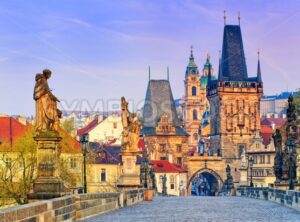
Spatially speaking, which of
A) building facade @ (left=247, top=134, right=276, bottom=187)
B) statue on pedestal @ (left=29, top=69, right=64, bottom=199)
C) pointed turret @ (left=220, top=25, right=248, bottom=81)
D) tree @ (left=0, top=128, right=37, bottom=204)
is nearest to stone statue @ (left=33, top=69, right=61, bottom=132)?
statue on pedestal @ (left=29, top=69, right=64, bottom=199)

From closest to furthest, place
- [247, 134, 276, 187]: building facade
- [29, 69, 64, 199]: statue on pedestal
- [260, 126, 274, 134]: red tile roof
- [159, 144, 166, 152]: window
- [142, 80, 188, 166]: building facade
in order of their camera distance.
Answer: [29, 69, 64, 199]: statue on pedestal → [247, 134, 276, 187]: building facade → [142, 80, 188, 166]: building facade → [159, 144, 166, 152]: window → [260, 126, 274, 134]: red tile roof

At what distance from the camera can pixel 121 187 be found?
44.8 meters

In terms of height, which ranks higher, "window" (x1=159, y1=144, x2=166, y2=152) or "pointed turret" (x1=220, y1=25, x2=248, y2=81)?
"pointed turret" (x1=220, y1=25, x2=248, y2=81)

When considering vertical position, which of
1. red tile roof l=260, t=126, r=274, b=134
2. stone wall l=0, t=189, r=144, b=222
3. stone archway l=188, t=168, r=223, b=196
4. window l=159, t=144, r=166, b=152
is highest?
red tile roof l=260, t=126, r=274, b=134

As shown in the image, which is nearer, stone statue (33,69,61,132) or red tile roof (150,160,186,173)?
stone statue (33,69,61,132)

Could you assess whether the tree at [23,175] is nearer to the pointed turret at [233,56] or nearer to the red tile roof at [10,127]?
the red tile roof at [10,127]

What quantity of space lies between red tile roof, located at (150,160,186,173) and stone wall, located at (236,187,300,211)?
3221 inches

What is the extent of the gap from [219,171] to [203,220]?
429 ft

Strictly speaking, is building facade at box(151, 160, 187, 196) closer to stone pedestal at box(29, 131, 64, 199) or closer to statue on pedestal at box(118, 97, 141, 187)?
statue on pedestal at box(118, 97, 141, 187)

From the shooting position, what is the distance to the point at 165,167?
143m

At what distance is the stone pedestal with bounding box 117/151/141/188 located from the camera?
142 ft

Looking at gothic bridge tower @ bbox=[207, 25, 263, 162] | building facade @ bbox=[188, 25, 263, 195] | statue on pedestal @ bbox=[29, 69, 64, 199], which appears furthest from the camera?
gothic bridge tower @ bbox=[207, 25, 263, 162]

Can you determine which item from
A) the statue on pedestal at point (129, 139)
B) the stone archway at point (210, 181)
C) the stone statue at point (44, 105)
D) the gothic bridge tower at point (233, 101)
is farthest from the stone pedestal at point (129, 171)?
the gothic bridge tower at point (233, 101)

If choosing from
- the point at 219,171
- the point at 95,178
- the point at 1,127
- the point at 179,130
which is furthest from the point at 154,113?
the point at 1,127
